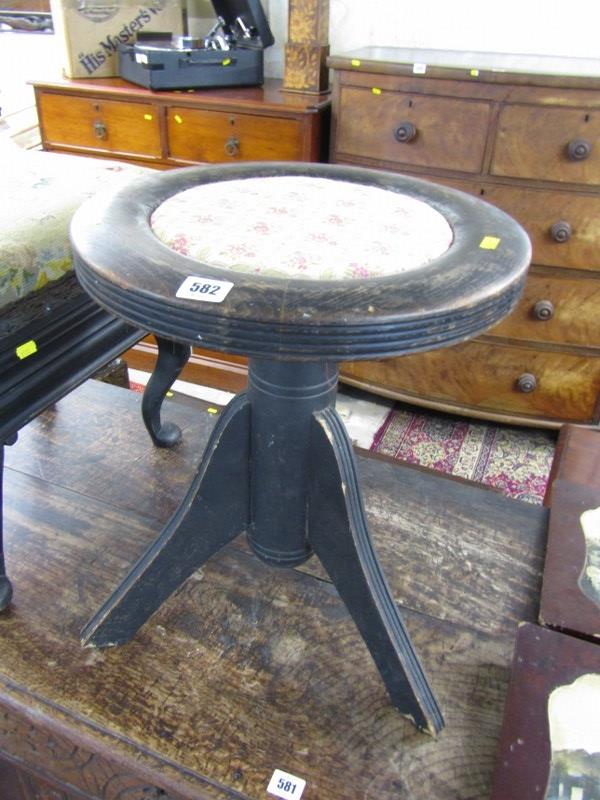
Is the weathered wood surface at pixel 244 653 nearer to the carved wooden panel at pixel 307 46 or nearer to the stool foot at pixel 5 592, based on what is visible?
the stool foot at pixel 5 592

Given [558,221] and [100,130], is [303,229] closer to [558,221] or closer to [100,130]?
[558,221]

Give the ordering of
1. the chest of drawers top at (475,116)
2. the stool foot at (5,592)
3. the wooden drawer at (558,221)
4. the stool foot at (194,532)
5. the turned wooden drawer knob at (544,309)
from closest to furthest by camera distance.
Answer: the stool foot at (194,532) < the stool foot at (5,592) < the chest of drawers top at (475,116) < the wooden drawer at (558,221) < the turned wooden drawer knob at (544,309)

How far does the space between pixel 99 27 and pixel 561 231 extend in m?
1.32

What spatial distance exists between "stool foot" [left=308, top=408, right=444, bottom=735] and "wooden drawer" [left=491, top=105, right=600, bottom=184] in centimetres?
99

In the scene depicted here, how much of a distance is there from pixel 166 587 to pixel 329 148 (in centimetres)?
123

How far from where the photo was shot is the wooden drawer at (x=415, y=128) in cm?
146

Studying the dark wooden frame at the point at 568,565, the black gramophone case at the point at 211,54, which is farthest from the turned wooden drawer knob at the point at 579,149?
the black gramophone case at the point at 211,54

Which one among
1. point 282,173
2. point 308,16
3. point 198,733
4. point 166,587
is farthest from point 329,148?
point 198,733

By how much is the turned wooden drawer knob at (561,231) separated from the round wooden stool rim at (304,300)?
92 cm

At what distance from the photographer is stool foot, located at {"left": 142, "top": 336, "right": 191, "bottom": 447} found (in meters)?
1.09

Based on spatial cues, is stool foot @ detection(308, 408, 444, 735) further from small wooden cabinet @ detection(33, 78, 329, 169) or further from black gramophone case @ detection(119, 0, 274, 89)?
black gramophone case @ detection(119, 0, 274, 89)

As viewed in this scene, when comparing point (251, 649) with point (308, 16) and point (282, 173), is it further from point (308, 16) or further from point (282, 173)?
point (308, 16)

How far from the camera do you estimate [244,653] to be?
843 mm

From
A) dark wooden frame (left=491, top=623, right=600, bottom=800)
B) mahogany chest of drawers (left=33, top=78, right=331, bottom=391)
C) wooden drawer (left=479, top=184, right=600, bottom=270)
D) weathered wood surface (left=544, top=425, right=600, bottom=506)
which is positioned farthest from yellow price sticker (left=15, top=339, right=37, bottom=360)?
wooden drawer (left=479, top=184, right=600, bottom=270)
